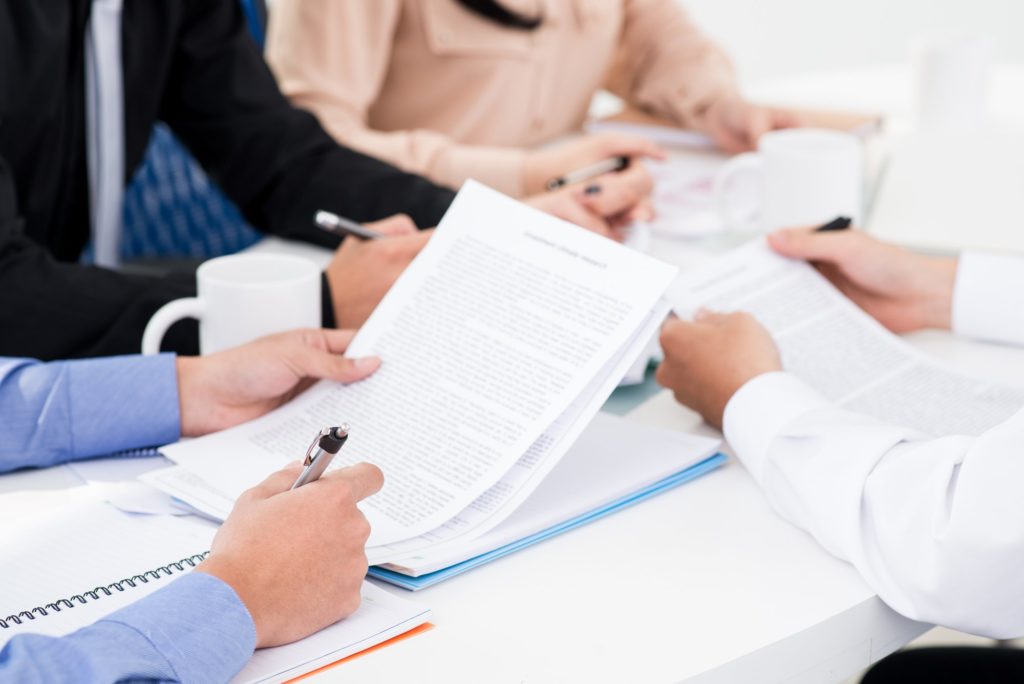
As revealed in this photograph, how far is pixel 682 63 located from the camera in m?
2.01

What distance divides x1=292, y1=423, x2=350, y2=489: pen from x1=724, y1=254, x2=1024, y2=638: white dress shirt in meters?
0.29

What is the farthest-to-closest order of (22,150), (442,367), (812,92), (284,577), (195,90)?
(812,92) → (195,90) → (22,150) → (442,367) → (284,577)

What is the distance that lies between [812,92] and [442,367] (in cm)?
146

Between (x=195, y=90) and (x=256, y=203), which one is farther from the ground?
(x=195, y=90)

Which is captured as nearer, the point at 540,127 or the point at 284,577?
the point at 284,577

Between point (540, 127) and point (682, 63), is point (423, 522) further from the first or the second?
point (682, 63)

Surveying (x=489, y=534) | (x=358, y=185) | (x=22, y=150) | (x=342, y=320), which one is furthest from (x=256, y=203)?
(x=489, y=534)

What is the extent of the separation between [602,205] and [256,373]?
1.71 feet

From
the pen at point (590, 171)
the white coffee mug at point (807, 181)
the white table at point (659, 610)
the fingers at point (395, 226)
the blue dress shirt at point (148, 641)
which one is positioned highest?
→ the white coffee mug at point (807, 181)

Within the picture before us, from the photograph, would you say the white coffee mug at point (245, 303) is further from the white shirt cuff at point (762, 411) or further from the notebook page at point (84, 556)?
the white shirt cuff at point (762, 411)

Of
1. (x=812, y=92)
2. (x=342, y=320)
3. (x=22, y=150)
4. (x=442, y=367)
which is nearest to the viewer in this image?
(x=442, y=367)

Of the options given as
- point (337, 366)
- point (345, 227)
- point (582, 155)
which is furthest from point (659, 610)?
point (582, 155)

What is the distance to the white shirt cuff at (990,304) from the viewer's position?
1.10 metres

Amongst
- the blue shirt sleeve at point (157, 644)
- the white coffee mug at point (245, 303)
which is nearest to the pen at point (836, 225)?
the white coffee mug at point (245, 303)
